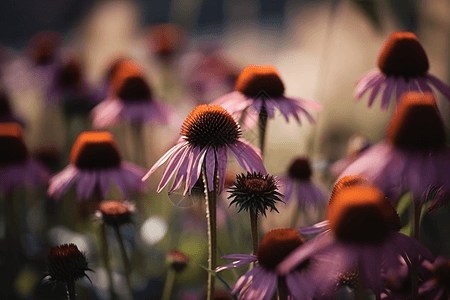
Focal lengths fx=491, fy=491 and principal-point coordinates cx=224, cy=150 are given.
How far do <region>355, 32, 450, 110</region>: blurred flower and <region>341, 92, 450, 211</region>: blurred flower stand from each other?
379 millimetres

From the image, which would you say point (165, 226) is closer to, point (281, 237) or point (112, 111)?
point (112, 111)

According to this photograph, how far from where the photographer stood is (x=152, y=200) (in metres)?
2.49

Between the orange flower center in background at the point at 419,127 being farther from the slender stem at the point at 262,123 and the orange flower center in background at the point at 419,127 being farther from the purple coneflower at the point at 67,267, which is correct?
the purple coneflower at the point at 67,267

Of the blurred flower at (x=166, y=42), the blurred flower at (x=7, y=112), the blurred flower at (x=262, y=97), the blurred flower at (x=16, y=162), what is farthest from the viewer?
the blurred flower at (x=166, y=42)

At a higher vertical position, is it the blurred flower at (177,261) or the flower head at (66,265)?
the flower head at (66,265)

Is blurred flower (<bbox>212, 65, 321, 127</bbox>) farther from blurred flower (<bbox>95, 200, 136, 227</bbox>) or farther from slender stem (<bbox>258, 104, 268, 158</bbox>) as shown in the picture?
blurred flower (<bbox>95, 200, 136, 227</bbox>)

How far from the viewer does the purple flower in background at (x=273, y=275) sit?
28.4 inches

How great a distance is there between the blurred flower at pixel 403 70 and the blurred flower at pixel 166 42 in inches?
84.3

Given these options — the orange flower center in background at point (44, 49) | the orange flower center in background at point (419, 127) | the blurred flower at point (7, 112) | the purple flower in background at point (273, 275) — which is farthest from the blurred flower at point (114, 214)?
the orange flower center in background at point (44, 49)

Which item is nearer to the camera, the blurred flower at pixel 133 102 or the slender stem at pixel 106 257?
the slender stem at pixel 106 257

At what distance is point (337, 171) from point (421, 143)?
0.76 meters

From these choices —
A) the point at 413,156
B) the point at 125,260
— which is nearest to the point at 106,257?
the point at 125,260

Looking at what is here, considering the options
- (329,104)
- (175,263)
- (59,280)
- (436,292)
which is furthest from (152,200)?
(436,292)

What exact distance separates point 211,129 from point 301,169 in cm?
74
